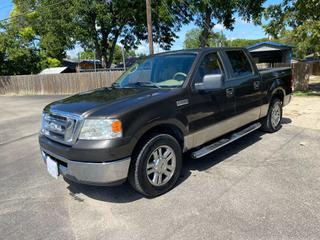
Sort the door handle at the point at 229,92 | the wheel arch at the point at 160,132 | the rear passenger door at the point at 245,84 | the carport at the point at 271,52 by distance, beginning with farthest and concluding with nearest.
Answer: the carport at the point at 271,52, the rear passenger door at the point at 245,84, the door handle at the point at 229,92, the wheel arch at the point at 160,132

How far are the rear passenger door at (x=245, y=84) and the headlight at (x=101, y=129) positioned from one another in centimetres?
239

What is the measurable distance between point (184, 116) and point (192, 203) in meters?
1.15

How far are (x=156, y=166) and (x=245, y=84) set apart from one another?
7.93ft

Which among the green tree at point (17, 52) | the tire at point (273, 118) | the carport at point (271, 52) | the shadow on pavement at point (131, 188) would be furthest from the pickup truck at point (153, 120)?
the green tree at point (17, 52)

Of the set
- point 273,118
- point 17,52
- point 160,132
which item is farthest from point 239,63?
point 17,52

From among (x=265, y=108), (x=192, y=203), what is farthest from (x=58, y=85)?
(x=192, y=203)

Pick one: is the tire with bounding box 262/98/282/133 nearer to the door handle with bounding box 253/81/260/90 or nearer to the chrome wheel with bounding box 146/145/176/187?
the door handle with bounding box 253/81/260/90

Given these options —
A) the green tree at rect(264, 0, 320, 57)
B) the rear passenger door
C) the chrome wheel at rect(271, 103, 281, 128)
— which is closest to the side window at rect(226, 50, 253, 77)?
the rear passenger door

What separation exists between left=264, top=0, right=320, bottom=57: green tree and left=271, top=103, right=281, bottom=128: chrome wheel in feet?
21.2

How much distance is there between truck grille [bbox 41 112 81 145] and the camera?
132 inches

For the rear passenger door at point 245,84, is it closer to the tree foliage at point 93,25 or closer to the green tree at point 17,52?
the tree foliage at point 93,25

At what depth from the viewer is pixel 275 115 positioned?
6445mm

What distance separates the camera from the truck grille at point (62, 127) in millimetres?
3344

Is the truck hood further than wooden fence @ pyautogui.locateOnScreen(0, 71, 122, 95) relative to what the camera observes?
No
